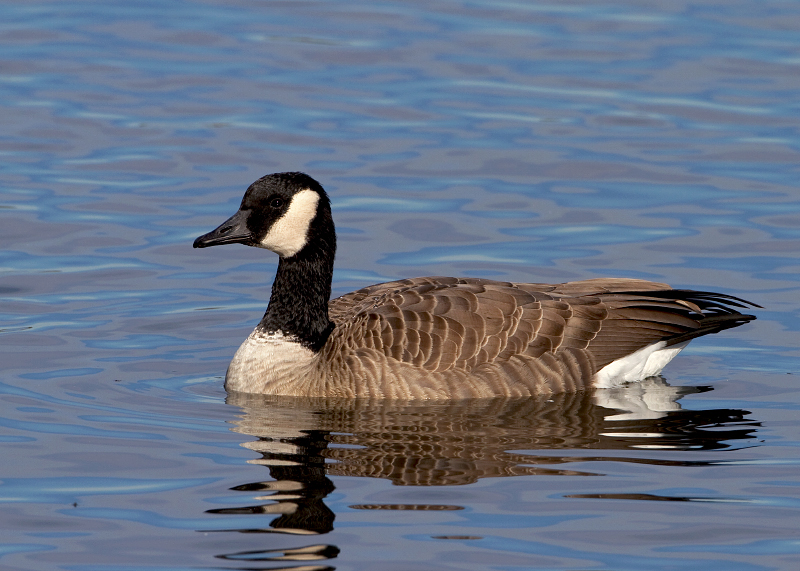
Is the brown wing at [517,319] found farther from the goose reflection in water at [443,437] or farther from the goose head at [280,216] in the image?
the goose head at [280,216]

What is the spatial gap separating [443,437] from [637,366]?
2718 mm

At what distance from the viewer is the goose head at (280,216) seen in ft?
41.8

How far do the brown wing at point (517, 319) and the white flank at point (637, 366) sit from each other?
151 mm

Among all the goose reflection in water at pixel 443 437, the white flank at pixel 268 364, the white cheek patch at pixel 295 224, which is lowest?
the goose reflection in water at pixel 443 437

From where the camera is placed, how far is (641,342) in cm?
1288

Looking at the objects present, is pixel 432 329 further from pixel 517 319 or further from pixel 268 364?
pixel 268 364

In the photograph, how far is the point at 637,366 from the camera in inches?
518

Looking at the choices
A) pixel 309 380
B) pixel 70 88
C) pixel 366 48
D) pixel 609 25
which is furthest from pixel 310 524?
pixel 609 25

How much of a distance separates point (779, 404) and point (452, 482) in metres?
3.74

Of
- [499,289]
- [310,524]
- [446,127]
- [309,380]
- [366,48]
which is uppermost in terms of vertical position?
[366,48]

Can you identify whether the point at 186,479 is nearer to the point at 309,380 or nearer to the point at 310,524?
the point at 310,524

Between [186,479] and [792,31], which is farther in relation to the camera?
[792,31]

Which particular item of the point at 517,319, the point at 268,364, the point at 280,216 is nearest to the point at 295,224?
the point at 280,216

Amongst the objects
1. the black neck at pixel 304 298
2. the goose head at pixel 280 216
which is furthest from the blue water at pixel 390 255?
the goose head at pixel 280 216
